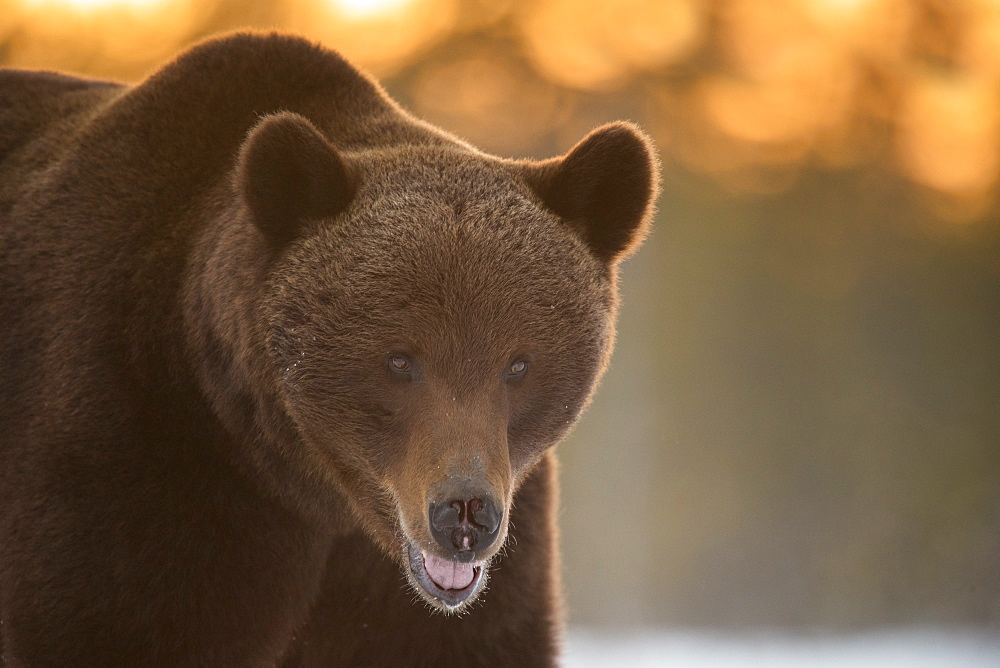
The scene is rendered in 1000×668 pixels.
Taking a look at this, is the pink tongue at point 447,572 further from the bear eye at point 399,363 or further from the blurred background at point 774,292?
the blurred background at point 774,292

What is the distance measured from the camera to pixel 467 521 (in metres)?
3.89

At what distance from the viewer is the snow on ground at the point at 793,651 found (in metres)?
11.4

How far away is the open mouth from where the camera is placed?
164 inches

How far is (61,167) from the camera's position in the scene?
5.04 meters

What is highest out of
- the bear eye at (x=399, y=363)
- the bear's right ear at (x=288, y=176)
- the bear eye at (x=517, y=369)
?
the bear's right ear at (x=288, y=176)

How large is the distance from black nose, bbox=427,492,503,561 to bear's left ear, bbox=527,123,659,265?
1250mm

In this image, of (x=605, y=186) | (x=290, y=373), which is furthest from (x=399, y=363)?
(x=605, y=186)

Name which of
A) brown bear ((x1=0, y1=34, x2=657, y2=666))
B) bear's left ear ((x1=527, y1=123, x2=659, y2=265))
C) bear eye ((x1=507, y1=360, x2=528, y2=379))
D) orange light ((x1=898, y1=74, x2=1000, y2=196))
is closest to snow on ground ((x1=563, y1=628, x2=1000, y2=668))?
brown bear ((x1=0, y1=34, x2=657, y2=666))

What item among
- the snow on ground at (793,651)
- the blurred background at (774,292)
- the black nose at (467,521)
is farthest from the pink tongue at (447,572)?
the blurred background at (774,292)

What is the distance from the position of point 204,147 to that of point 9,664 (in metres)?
2.11

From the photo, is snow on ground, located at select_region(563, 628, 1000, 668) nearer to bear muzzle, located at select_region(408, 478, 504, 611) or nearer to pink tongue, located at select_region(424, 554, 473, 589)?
pink tongue, located at select_region(424, 554, 473, 589)

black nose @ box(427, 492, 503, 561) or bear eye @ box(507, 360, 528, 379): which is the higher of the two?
bear eye @ box(507, 360, 528, 379)

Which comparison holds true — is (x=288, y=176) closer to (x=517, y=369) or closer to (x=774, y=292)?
(x=517, y=369)

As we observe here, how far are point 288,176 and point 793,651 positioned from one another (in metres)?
10.4
